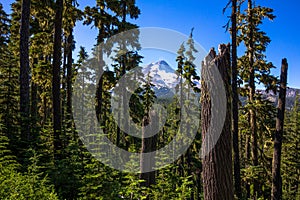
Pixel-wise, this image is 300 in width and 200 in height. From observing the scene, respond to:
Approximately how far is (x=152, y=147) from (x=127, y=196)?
1399mm

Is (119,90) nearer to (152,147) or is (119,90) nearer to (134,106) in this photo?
(134,106)

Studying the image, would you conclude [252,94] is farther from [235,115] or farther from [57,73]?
[57,73]

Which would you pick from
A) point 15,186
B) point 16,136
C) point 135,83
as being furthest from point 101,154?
point 135,83

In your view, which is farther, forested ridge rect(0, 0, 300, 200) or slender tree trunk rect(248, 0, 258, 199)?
slender tree trunk rect(248, 0, 258, 199)

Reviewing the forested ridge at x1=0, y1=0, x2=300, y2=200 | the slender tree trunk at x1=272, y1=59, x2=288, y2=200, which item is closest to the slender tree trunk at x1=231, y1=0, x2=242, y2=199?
the forested ridge at x1=0, y1=0, x2=300, y2=200

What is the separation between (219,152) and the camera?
348 centimetres

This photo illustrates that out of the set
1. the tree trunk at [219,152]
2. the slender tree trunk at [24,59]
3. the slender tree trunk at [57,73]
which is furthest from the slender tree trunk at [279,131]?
the slender tree trunk at [24,59]

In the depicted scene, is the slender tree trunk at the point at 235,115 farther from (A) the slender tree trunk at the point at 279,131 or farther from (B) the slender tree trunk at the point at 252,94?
(B) the slender tree trunk at the point at 252,94

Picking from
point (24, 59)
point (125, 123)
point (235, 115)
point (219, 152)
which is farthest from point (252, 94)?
point (219, 152)

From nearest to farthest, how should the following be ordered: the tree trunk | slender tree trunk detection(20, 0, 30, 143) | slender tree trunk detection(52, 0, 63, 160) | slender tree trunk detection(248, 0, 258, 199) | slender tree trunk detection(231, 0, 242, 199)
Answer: the tree trunk, slender tree trunk detection(20, 0, 30, 143), slender tree trunk detection(52, 0, 63, 160), slender tree trunk detection(231, 0, 242, 199), slender tree trunk detection(248, 0, 258, 199)

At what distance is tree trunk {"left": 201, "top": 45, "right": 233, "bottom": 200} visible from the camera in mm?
3486

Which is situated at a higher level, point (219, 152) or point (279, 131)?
point (219, 152)

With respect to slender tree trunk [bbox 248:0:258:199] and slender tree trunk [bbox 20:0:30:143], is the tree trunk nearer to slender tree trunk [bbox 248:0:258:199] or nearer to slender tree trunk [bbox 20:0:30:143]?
slender tree trunk [bbox 20:0:30:143]

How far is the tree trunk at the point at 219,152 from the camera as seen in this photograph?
3.49 m
